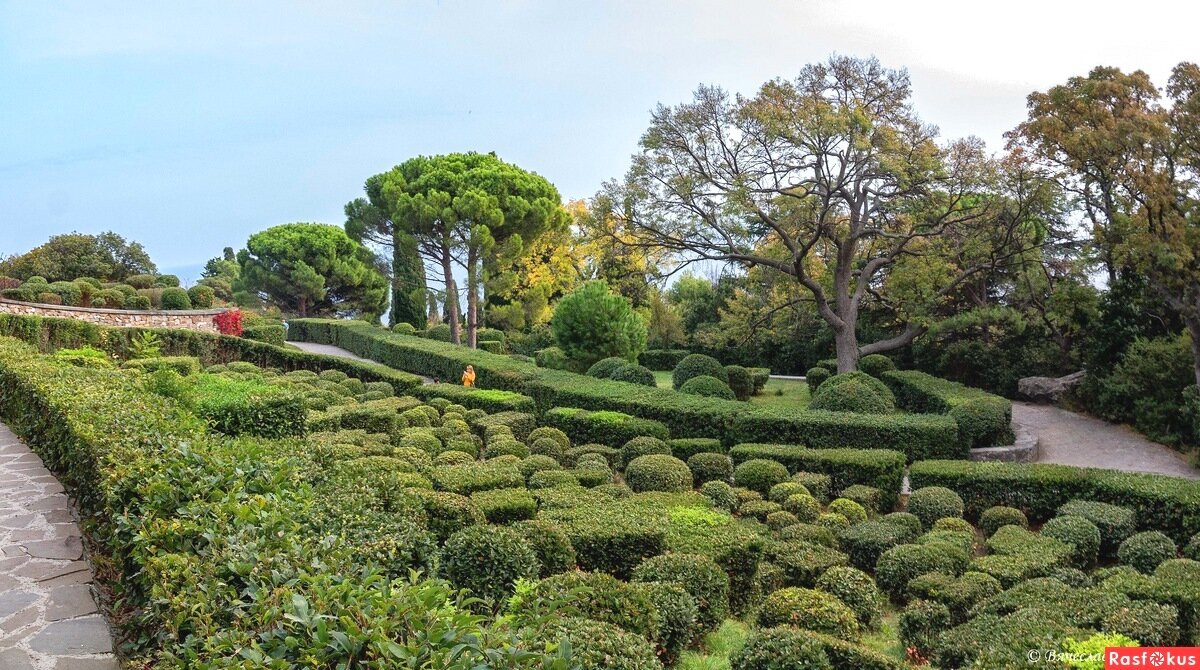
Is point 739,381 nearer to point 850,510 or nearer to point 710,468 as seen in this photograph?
point 710,468

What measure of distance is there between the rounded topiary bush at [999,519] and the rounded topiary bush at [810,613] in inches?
174

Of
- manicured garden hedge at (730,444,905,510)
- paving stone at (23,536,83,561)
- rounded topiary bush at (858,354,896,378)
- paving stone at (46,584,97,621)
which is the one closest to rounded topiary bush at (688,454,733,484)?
manicured garden hedge at (730,444,905,510)

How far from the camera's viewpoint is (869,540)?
821cm

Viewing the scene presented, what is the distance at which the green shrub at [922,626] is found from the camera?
602 cm

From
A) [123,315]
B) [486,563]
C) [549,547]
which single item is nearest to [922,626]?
[549,547]

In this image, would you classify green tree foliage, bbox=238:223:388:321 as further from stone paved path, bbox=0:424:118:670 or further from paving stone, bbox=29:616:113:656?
paving stone, bbox=29:616:113:656

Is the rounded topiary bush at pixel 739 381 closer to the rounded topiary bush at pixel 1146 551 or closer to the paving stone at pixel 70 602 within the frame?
the rounded topiary bush at pixel 1146 551

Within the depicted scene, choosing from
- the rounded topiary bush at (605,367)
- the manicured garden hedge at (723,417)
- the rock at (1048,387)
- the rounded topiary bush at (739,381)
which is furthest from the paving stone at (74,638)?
the rock at (1048,387)

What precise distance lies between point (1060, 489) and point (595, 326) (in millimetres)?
12241

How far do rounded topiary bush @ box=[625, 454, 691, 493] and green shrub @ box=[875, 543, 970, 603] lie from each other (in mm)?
3114

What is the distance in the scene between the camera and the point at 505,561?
5.83 metres

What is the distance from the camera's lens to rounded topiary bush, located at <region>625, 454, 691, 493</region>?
10.3 m

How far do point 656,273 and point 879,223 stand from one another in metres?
5.87

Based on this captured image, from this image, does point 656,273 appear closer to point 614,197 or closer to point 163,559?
point 614,197
